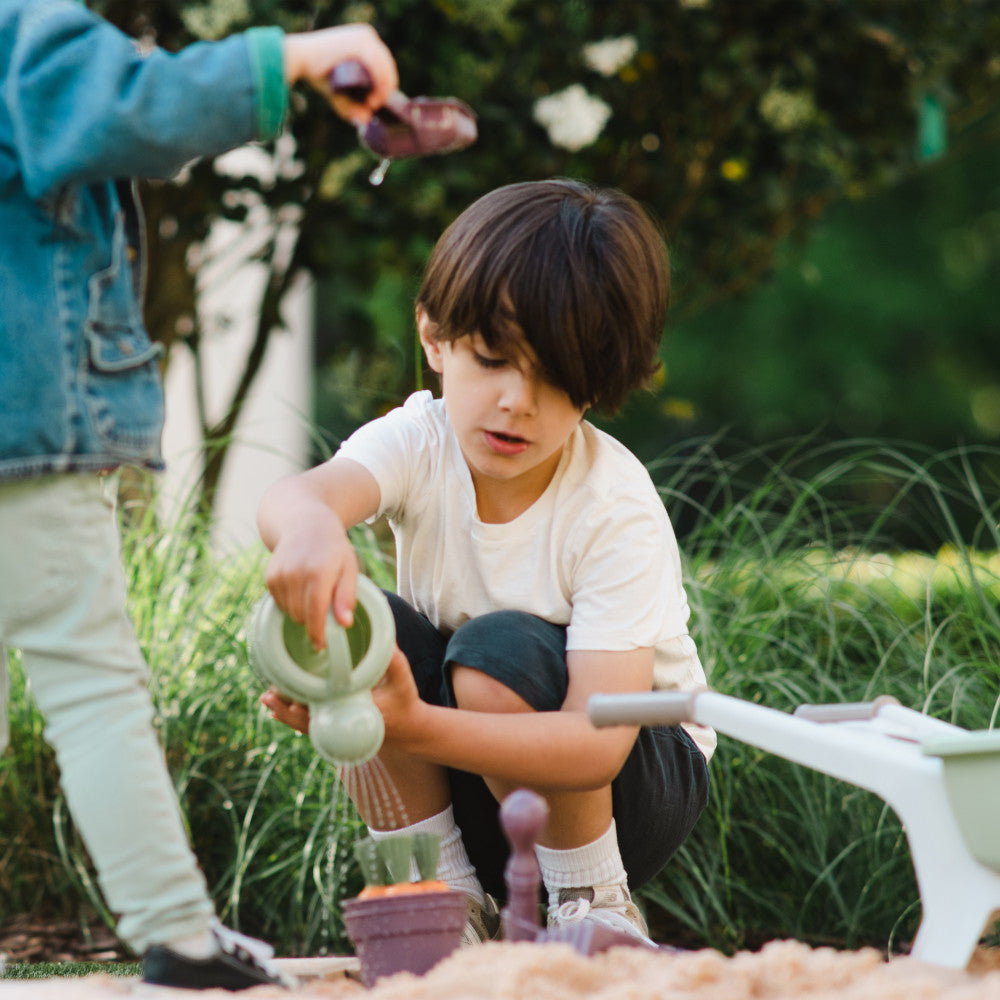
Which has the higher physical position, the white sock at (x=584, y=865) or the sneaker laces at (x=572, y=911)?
the white sock at (x=584, y=865)

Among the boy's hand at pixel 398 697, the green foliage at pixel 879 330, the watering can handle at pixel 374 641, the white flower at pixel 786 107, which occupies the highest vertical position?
the white flower at pixel 786 107

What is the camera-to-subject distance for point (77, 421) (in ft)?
4.25

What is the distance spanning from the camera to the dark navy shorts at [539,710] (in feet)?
5.29

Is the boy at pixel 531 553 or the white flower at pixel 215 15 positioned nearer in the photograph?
the boy at pixel 531 553

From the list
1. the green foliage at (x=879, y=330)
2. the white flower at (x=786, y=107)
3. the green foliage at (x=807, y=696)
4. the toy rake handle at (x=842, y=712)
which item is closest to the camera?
the toy rake handle at (x=842, y=712)

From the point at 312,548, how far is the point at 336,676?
0.46ft

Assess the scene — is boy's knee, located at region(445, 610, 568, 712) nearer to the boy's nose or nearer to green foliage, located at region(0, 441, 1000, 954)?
the boy's nose

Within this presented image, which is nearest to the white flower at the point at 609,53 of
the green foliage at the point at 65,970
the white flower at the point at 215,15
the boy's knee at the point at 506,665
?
the white flower at the point at 215,15

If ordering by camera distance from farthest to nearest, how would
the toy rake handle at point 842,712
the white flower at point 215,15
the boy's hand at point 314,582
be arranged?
the white flower at point 215,15, the toy rake handle at point 842,712, the boy's hand at point 314,582

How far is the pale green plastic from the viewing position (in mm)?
1164

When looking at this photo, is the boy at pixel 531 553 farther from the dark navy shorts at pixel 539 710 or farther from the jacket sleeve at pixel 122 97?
the jacket sleeve at pixel 122 97

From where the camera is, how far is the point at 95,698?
4.24ft

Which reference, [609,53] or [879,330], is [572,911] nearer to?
[609,53]

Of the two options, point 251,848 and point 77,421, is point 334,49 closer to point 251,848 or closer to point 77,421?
point 77,421
